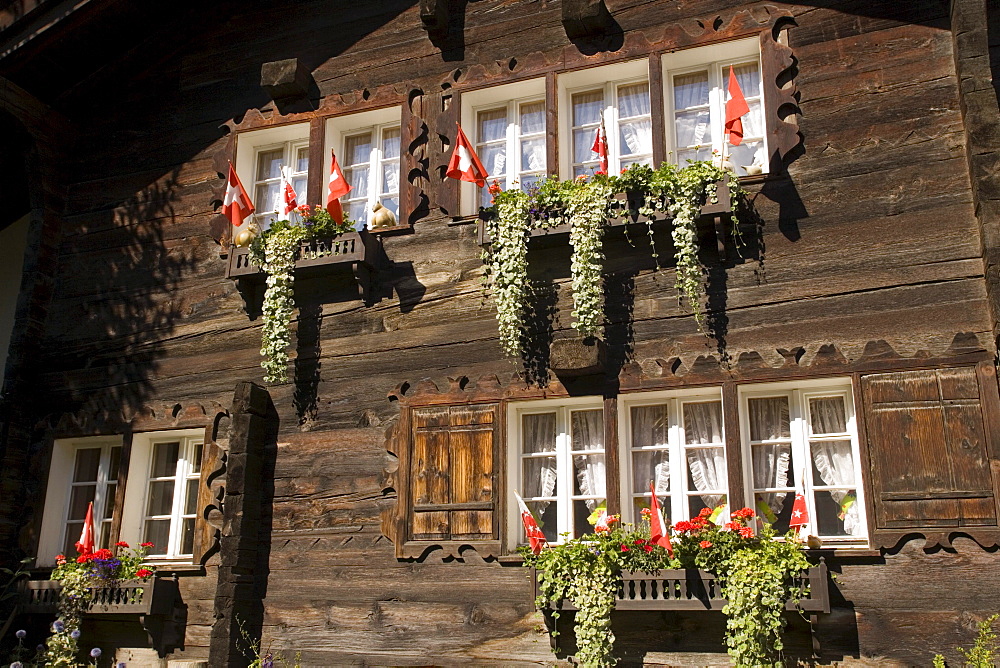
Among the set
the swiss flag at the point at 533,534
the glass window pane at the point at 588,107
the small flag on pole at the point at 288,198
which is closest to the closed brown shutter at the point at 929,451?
the swiss flag at the point at 533,534

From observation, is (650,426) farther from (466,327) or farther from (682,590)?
(466,327)

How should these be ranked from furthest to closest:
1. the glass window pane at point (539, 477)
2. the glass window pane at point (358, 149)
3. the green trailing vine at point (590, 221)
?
the glass window pane at point (358, 149), the glass window pane at point (539, 477), the green trailing vine at point (590, 221)

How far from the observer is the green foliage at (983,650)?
654 cm

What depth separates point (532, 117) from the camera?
373 inches

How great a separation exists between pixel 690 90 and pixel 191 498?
5890 millimetres

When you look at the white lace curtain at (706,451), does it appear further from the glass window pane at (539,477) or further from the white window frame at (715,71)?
the white window frame at (715,71)

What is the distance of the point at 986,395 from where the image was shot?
23.0ft

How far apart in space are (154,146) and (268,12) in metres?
1.85

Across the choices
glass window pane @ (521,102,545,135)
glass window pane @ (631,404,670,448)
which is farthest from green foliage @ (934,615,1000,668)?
glass window pane @ (521,102,545,135)

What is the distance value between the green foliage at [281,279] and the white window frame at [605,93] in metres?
2.05

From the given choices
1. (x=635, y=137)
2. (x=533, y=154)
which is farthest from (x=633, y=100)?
(x=533, y=154)

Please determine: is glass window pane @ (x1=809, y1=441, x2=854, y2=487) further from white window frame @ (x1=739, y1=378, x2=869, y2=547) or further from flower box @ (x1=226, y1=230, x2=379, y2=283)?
flower box @ (x1=226, y1=230, x2=379, y2=283)

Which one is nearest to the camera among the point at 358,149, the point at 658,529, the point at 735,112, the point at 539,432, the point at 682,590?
the point at 682,590

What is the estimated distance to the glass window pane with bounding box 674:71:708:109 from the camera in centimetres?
888
